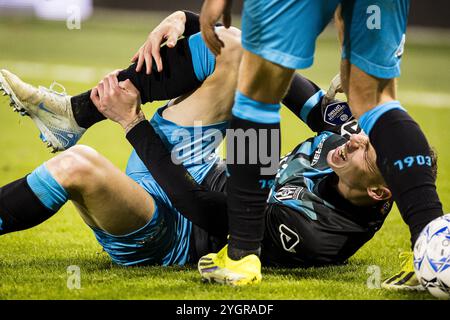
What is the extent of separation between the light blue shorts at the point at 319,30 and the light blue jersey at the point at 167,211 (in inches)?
29.7

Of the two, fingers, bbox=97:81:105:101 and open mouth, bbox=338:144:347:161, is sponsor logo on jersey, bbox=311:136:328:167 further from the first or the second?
fingers, bbox=97:81:105:101

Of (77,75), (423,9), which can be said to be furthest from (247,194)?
(423,9)

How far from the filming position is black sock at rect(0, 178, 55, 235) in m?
3.01

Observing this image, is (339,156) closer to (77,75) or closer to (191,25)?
(191,25)

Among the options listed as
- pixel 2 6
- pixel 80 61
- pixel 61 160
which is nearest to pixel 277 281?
pixel 61 160

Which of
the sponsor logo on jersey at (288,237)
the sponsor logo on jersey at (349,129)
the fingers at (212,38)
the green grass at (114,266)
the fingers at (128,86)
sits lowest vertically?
the green grass at (114,266)

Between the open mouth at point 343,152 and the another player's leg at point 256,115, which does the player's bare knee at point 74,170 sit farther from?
the open mouth at point 343,152

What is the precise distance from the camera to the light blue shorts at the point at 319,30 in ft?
8.89

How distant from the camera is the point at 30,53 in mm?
12867

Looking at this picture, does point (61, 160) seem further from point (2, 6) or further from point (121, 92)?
point (2, 6)

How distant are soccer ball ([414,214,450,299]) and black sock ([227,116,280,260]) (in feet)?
1.84

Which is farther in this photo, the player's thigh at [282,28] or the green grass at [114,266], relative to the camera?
the green grass at [114,266]

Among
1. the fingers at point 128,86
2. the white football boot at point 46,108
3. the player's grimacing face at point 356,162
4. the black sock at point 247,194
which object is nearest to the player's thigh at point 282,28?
the black sock at point 247,194

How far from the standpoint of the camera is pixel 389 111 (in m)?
2.91
